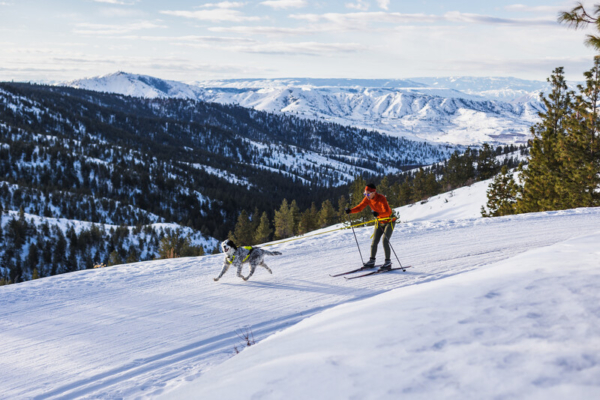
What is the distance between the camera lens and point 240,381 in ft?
12.2

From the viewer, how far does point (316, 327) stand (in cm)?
521

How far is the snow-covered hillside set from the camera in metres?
3.40

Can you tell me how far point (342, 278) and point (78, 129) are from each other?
229552 mm

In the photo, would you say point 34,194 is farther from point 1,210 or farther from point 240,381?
point 240,381

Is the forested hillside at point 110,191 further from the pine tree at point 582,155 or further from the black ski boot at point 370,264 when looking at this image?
the pine tree at point 582,155

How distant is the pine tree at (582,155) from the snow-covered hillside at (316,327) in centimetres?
1270

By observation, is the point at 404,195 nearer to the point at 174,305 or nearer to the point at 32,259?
the point at 174,305

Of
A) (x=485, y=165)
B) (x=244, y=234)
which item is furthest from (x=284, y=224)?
(x=485, y=165)

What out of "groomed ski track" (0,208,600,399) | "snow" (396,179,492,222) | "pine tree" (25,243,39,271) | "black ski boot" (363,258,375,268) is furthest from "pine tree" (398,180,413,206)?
"pine tree" (25,243,39,271)

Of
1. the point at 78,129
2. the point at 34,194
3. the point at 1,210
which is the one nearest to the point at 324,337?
the point at 1,210

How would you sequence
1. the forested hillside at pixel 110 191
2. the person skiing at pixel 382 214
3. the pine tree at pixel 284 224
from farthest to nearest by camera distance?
the pine tree at pixel 284 224 → the forested hillside at pixel 110 191 → the person skiing at pixel 382 214

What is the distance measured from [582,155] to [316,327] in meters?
23.2

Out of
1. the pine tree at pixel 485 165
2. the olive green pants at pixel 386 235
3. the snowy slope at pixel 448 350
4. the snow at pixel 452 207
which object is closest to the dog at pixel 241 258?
the olive green pants at pixel 386 235

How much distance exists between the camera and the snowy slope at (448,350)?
3.13 m
